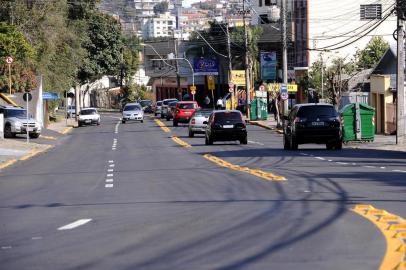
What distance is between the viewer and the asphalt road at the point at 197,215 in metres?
10.5

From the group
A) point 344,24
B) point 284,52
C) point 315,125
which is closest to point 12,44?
point 284,52

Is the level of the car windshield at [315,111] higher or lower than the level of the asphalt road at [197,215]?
higher

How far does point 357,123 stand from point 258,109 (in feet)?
109

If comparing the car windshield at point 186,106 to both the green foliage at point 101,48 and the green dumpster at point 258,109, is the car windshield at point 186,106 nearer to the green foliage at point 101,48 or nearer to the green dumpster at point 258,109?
the green dumpster at point 258,109

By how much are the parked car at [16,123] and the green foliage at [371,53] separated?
37.0m

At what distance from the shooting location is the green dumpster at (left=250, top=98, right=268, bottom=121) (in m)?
75.1

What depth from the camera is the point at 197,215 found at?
14.6 metres

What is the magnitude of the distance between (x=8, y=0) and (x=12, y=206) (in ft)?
165

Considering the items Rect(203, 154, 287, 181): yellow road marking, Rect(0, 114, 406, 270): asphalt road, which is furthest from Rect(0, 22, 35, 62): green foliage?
Rect(0, 114, 406, 270): asphalt road

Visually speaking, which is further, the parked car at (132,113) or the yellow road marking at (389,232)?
the parked car at (132,113)

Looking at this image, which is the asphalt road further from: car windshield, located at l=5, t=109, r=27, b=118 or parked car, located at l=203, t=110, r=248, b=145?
car windshield, located at l=5, t=109, r=27, b=118

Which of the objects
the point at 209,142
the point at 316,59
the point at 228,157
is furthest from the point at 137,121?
the point at 228,157

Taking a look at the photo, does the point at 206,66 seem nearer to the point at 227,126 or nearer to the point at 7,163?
the point at 227,126

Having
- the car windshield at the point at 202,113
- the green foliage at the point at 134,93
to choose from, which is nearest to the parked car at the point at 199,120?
the car windshield at the point at 202,113
